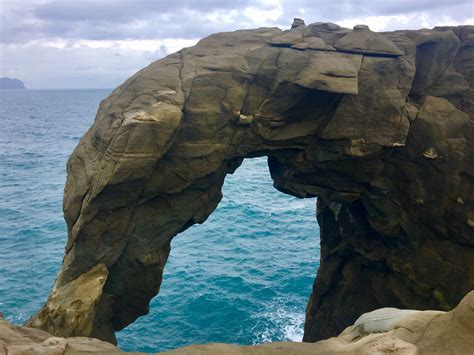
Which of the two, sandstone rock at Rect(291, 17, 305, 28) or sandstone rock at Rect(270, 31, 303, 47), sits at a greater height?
sandstone rock at Rect(291, 17, 305, 28)

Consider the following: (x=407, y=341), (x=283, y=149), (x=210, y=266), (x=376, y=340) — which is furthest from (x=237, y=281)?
(x=407, y=341)

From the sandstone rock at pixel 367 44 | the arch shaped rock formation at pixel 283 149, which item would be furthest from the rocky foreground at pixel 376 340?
the sandstone rock at pixel 367 44

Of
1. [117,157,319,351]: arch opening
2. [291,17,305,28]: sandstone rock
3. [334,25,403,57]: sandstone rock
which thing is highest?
[291,17,305,28]: sandstone rock

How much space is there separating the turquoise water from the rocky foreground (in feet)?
49.5

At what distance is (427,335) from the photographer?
31.3 ft

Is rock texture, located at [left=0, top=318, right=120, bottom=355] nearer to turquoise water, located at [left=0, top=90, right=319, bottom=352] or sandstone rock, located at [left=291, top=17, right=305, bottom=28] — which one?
turquoise water, located at [left=0, top=90, right=319, bottom=352]

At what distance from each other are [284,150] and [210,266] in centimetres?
1836

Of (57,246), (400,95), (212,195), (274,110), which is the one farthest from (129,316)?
(57,246)

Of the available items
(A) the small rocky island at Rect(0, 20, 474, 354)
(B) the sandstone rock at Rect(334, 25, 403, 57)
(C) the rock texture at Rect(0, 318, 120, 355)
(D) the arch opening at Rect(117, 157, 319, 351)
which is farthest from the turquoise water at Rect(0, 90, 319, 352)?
(B) the sandstone rock at Rect(334, 25, 403, 57)

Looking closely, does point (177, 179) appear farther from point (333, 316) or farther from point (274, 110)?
point (333, 316)

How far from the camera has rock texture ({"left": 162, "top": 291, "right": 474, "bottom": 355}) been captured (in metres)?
9.01

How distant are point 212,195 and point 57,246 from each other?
24.0 meters

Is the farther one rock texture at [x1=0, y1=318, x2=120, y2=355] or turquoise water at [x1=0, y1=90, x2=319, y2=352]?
turquoise water at [x1=0, y1=90, x2=319, y2=352]

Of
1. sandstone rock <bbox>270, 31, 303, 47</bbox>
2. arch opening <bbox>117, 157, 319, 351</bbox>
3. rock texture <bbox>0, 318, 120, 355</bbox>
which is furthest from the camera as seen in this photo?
arch opening <bbox>117, 157, 319, 351</bbox>
